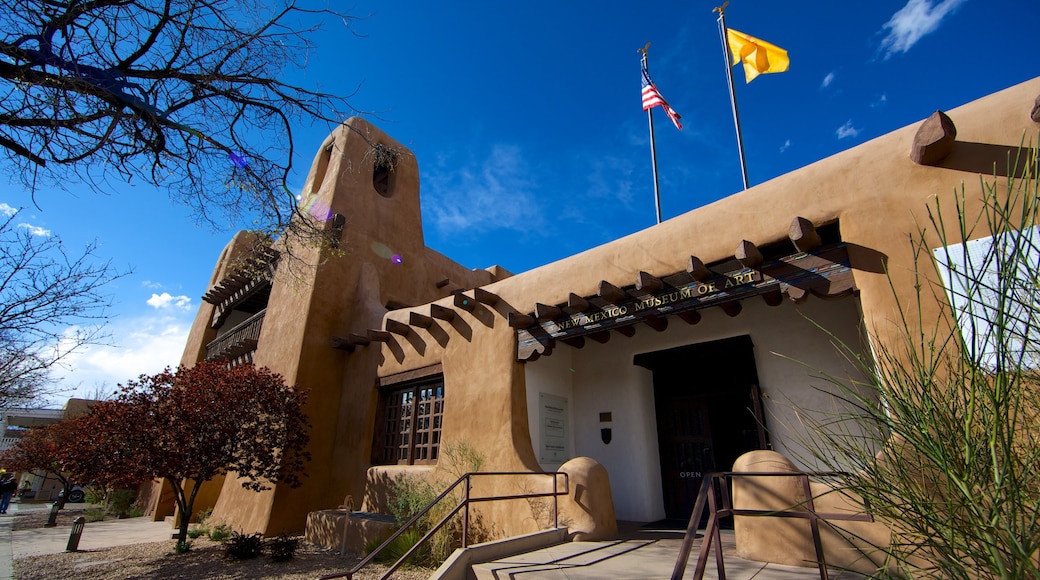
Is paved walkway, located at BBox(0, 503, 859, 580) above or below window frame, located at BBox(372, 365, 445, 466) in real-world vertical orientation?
below

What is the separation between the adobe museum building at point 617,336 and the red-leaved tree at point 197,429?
4.17ft

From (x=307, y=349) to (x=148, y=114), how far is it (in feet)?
26.0

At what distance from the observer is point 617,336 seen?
10.1 meters

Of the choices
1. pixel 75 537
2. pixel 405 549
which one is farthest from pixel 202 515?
pixel 405 549

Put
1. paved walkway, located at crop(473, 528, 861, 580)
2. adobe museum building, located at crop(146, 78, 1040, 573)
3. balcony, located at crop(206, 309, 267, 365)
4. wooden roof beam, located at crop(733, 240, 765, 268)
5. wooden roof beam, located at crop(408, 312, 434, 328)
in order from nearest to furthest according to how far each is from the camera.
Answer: paved walkway, located at crop(473, 528, 861, 580) → adobe museum building, located at crop(146, 78, 1040, 573) → wooden roof beam, located at crop(733, 240, 765, 268) → wooden roof beam, located at crop(408, 312, 434, 328) → balcony, located at crop(206, 309, 267, 365)

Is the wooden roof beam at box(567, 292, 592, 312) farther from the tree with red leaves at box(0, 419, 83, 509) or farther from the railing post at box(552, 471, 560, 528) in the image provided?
the tree with red leaves at box(0, 419, 83, 509)

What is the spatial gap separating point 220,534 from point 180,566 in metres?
2.64

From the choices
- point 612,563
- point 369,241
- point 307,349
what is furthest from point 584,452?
point 369,241

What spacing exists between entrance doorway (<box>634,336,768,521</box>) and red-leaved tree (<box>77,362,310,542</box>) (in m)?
7.47

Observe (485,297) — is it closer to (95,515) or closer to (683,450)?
(683,450)

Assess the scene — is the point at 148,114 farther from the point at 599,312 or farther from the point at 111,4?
the point at 599,312

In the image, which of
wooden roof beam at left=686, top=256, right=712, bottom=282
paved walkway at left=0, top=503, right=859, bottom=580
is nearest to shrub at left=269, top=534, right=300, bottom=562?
paved walkway at left=0, top=503, right=859, bottom=580

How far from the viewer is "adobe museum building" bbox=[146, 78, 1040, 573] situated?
5.82 metres

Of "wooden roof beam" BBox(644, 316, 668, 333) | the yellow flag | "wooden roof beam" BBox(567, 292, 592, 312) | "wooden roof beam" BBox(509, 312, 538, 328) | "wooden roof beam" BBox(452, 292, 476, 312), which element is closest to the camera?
"wooden roof beam" BBox(644, 316, 668, 333)
